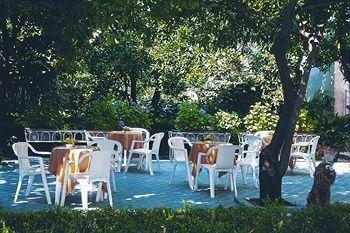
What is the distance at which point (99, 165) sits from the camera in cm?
650

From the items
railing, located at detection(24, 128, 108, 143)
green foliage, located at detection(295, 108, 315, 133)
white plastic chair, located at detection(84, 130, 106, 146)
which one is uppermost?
green foliage, located at detection(295, 108, 315, 133)

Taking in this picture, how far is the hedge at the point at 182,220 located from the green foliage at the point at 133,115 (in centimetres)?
952

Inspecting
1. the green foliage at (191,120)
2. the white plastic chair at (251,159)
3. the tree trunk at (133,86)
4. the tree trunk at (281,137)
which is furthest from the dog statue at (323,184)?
the tree trunk at (133,86)

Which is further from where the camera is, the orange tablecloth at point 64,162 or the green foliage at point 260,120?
the green foliage at point 260,120

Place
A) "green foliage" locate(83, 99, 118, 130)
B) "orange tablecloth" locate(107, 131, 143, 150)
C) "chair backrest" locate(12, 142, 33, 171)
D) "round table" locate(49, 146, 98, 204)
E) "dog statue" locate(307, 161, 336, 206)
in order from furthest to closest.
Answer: "green foliage" locate(83, 99, 118, 130) → "orange tablecloth" locate(107, 131, 143, 150) → "chair backrest" locate(12, 142, 33, 171) → "round table" locate(49, 146, 98, 204) → "dog statue" locate(307, 161, 336, 206)

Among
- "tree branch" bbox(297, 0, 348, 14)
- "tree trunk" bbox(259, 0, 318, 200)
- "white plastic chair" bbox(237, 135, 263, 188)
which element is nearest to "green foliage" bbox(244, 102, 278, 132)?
"white plastic chair" bbox(237, 135, 263, 188)

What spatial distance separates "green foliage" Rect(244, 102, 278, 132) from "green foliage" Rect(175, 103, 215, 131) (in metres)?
1.18

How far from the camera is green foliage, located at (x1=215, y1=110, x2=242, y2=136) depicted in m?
14.5

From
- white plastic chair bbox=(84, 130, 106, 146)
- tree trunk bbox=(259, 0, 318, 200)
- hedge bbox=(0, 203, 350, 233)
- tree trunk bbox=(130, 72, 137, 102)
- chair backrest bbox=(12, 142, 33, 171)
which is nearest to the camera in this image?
hedge bbox=(0, 203, 350, 233)

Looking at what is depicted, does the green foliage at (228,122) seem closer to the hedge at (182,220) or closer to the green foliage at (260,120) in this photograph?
the green foliage at (260,120)

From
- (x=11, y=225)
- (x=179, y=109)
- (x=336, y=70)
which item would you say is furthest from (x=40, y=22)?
(x=336, y=70)

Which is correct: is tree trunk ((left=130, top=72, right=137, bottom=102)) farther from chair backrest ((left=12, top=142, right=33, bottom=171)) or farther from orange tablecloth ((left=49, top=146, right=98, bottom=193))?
orange tablecloth ((left=49, top=146, right=98, bottom=193))

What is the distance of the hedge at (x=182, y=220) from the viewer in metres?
4.13

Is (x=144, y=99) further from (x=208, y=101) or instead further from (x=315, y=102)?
(x=315, y=102)
